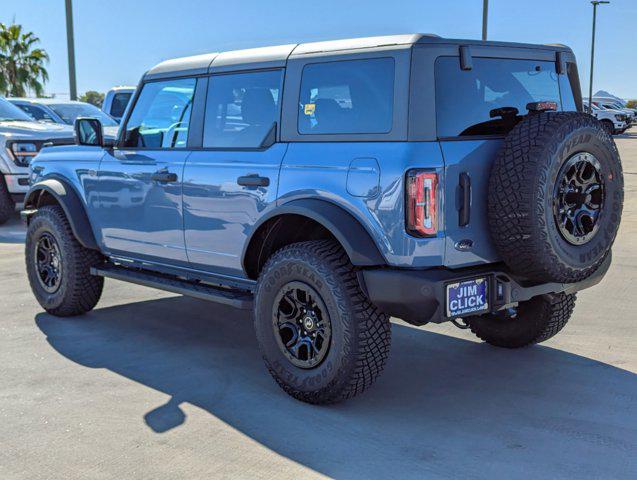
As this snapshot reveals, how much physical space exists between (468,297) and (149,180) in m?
2.43

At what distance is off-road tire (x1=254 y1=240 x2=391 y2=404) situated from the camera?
4.09 m

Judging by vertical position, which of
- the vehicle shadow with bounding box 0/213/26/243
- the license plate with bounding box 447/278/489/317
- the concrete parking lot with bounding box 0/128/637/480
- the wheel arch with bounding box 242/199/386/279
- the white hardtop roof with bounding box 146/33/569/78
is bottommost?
the vehicle shadow with bounding box 0/213/26/243

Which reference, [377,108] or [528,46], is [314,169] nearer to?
[377,108]

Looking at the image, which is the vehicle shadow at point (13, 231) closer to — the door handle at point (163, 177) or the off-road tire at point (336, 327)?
the door handle at point (163, 177)

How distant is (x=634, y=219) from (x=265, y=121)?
772 cm

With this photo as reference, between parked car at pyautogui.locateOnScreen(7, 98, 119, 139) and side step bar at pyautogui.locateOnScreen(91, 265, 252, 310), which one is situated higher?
parked car at pyautogui.locateOnScreen(7, 98, 119, 139)

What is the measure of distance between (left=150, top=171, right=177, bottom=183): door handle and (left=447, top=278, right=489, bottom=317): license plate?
2.11m

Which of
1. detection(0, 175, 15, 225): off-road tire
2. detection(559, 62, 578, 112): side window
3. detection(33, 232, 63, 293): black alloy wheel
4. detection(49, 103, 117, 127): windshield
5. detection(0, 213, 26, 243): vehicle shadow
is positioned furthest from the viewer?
detection(49, 103, 117, 127): windshield

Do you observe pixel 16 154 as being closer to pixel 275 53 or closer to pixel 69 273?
pixel 69 273

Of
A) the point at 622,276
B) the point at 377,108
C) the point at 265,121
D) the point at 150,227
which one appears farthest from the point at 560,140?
the point at 622,276

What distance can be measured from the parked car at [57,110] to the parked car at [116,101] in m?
0.97

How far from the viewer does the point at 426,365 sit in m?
5.08

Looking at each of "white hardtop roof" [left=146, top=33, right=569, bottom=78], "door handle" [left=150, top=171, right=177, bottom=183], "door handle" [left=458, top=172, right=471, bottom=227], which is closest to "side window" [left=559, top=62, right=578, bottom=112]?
"white hardtop roof" [left=146, top=33, right=569, bottom=78]

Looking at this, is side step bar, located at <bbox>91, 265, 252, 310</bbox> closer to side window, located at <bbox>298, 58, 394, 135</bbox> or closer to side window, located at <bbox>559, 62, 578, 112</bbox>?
side window, located at <bbox>298, 58, 394, 135</bbox>
